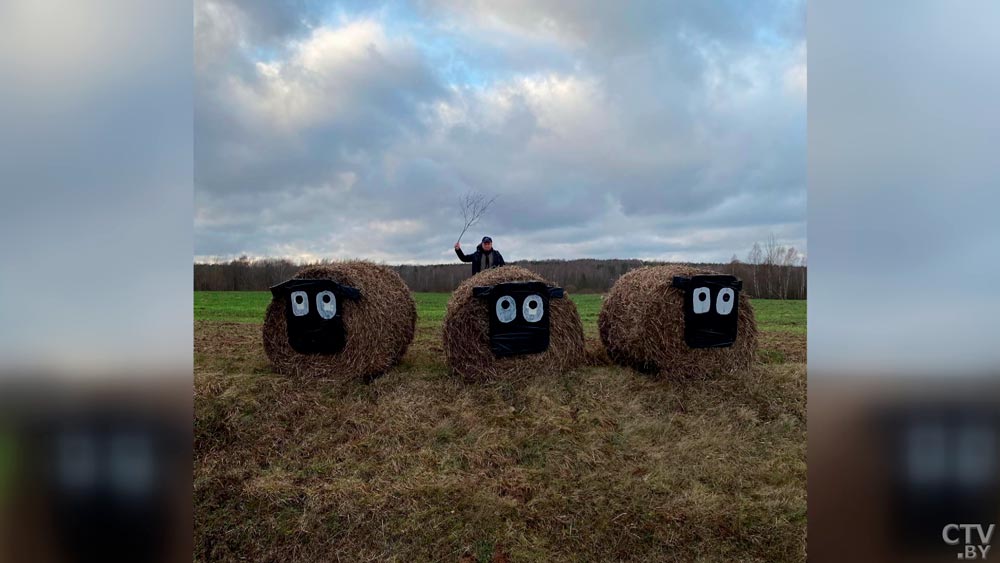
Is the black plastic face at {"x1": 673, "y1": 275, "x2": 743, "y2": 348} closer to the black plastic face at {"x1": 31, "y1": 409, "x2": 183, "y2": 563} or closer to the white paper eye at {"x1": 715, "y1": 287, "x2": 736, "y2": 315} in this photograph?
the white paper eye at {"x1": 715, "y1": 287, "x2": 736, "y2": 315}

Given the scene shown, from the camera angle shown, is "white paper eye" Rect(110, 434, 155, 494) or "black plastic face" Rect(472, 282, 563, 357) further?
"black plastic face" Rect(472, 282, 563, 357)

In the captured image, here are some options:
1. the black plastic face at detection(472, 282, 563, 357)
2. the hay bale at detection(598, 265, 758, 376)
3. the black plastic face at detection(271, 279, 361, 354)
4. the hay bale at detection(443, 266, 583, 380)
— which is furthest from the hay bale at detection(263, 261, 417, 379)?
the hay bale at detection(598, 265, 758, 376)

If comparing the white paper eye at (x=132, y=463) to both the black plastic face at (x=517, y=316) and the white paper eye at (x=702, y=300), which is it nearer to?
the black plastic face at (x=517, y=316)

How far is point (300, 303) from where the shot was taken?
290 inches

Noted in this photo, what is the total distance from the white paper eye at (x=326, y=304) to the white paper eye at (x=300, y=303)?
0.17m

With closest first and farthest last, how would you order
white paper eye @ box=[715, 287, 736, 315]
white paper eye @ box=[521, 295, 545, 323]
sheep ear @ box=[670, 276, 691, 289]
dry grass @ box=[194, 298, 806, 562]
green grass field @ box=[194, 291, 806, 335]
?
1. dry grass @ box=[194, 298, 806, 562]
2. white paper eye @ box=[521, 295, 545, 323]
3. sheep ear @ box=[670, 276, 691, 289]
4. white paper eye @ box=[715, 287, 736, 315]
5. green grass field @ box=[194, 291, 806, 335]

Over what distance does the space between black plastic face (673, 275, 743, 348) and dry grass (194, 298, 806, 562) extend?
62cm

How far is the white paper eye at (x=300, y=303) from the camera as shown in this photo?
24.1 feet

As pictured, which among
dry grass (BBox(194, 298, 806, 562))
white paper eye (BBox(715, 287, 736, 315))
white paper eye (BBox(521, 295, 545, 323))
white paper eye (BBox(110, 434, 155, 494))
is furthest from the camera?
white paper eye (BBox(715, 287, 736, 315))

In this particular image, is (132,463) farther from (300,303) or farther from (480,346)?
(300,303)

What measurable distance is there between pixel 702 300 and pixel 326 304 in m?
5.42

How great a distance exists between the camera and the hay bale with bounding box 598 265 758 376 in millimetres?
7473

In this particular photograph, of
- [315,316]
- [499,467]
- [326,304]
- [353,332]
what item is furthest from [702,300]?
[315,316]

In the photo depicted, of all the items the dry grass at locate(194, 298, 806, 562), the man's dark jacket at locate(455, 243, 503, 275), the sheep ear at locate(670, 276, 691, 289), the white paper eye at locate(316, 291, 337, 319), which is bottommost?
the dry grass at locate(194, 298, 806, 562)
